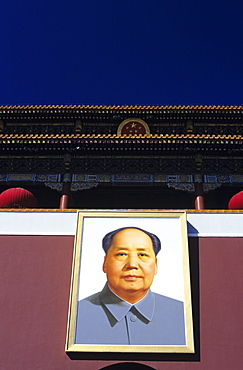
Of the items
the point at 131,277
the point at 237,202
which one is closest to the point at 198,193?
the point at 237,202

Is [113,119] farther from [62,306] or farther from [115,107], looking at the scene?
[62,306]

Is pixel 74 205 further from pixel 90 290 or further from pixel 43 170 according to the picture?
pixel 90 290

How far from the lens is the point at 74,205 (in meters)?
10.0

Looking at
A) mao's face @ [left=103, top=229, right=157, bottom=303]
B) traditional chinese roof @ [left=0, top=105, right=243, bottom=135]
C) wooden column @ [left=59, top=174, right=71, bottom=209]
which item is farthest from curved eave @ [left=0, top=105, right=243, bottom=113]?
mao's face @ [left=103, top=229, right=157, bottom=303]

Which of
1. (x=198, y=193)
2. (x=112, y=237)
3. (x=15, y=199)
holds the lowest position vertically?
(x=112, y=237)

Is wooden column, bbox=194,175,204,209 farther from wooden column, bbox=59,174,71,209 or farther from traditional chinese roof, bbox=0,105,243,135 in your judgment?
wooden column, bbox=59,174,71,209

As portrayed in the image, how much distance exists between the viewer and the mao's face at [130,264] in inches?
257

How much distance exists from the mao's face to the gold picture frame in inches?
4.8

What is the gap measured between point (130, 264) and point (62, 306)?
1331 millimetres

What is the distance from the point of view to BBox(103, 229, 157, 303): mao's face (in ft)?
21.4

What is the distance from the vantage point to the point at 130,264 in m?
6.75

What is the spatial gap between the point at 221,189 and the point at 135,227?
143 inches

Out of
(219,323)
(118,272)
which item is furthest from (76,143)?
(219,323)

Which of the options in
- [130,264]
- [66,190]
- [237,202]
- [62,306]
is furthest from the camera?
[66,190]
